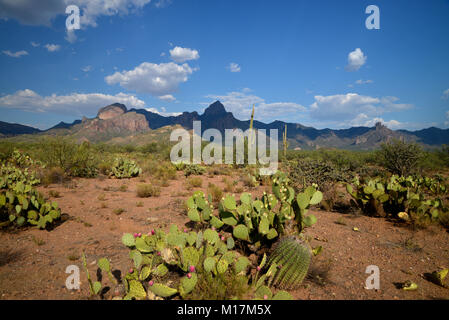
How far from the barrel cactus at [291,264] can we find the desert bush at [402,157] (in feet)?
39.6

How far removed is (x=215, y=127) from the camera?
160 metres

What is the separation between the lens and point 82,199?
6625 mm

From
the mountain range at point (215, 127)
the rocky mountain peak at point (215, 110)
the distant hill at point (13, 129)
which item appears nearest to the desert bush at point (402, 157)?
the mountain range at point (215, 127)

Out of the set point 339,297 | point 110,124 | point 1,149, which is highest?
point 110,124

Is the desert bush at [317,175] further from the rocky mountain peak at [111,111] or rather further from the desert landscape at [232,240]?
the rocky mountain peak at [111,111]

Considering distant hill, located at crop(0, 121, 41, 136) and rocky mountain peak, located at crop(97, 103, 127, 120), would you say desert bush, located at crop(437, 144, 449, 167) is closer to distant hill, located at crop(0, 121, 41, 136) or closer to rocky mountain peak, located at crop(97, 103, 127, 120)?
distant hill, located at crop(0, 121, 41, 136)

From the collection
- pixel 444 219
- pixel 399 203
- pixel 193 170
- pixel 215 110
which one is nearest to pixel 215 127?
pixel 215 110

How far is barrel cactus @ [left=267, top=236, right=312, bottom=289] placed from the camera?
253 cm

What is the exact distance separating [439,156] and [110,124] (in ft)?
531

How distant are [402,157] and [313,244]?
10.9 metres

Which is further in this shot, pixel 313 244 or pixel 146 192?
pixel 146 192

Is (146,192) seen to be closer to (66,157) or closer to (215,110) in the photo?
(66,157)

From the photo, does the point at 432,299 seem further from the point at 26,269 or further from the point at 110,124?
the point at 110,124
